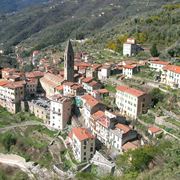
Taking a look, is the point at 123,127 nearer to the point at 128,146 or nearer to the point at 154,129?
the point at 128,146

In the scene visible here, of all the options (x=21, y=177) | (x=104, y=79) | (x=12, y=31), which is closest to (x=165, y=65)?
(x=104, y=79)

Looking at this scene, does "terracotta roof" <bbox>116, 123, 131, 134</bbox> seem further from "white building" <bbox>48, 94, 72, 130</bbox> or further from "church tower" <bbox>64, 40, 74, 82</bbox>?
"church tower" <bbox>64, 40, 74, 82</bbox>

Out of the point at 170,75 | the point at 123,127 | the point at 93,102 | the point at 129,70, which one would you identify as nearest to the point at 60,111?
the point at 93,102

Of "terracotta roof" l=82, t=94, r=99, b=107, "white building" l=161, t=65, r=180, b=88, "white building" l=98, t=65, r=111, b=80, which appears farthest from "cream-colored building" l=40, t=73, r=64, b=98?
"white building" l=161, t=65, r=180, b=88

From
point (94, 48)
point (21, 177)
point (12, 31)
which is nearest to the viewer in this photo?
point (21, 177)

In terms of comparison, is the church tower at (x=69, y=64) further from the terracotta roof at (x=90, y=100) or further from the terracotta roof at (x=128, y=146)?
the terracotta roof at (x=128, y=146)

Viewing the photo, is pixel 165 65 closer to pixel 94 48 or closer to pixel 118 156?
pixel 118 156

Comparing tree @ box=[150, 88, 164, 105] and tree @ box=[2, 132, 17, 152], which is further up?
tree @ box=[150, 88, 164, 105]

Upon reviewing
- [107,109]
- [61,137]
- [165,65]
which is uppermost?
[165,65]
